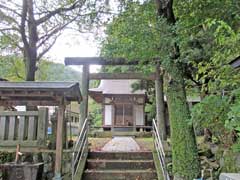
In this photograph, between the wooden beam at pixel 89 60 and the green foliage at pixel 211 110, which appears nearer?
the green foliage at pixel 211 110

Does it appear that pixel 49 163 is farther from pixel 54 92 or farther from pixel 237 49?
pixel 237 49

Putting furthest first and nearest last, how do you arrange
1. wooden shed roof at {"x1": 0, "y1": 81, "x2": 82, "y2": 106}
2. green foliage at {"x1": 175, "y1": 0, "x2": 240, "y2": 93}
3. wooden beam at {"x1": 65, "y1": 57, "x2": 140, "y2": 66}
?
1. wooden beam at {"x1": 65, "y1": 57, "x2": 140, "y2": 66}
2. wooden shed roof at {"x1": 0, "y1": 81, "x2": 82, "y2": 106}
3. green foliage at {"x1": 175, "y1": 0, "x2": 240, "y2": 93}

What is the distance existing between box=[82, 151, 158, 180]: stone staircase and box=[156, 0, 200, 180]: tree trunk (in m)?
1.57

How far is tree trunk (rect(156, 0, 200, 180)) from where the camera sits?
5.68 meters

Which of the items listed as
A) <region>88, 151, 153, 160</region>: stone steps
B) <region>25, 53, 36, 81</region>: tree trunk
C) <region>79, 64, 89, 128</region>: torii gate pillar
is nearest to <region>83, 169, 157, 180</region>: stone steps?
<region>88, 151, 153, 160</region>: stone steps

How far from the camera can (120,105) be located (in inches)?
884

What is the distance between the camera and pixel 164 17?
6023mm

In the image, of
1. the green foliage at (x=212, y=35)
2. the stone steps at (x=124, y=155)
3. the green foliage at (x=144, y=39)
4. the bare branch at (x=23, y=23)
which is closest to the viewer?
the green foliage at (x=212, y=35)

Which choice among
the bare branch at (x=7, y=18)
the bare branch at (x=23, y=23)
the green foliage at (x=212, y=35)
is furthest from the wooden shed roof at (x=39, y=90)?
the bare branch at (x=7, y=18)

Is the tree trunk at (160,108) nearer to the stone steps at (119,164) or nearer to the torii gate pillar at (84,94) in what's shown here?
the stone steps at (119,164)

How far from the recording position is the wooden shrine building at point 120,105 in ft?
69.7

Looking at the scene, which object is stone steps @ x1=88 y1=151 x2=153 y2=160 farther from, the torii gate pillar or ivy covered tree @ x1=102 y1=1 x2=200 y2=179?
ivy covered tree @ x1=102 y1=1 x2=200 y2=179

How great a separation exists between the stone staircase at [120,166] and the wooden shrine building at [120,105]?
41.9ft

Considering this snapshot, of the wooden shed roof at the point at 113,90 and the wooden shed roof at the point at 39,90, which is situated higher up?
the wooden shed roof at the point at 113,90
